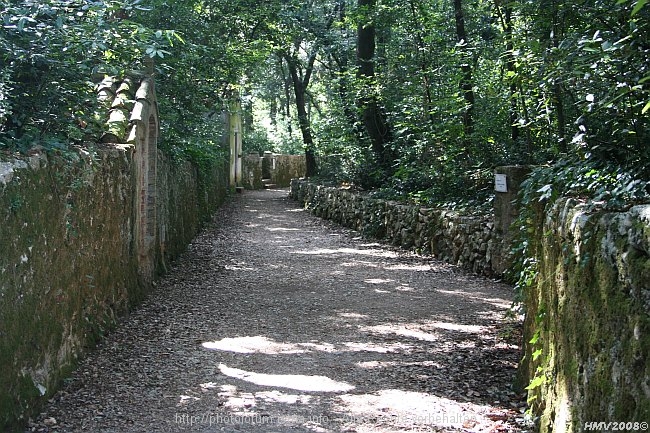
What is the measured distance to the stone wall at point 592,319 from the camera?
2.93 m

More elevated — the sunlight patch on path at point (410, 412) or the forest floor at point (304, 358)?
the forest floor at point (304, 358)

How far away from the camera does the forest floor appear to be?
493 cm

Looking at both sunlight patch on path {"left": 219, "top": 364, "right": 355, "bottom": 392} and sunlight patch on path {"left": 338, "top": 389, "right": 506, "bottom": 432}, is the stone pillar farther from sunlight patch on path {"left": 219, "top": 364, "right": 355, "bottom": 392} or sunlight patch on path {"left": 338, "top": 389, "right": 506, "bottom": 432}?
sunlight patch on path {"left": 338, "top": 389, "right": 506, "bottom": 432}

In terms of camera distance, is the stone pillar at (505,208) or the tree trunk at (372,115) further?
the tree trunk at (372,115)

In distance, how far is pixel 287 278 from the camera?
11031mm

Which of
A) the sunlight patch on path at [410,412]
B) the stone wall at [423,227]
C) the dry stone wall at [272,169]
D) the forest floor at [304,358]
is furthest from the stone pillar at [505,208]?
the dry stone wall at [272,169]

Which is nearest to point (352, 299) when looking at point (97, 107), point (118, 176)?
point (118, 176)

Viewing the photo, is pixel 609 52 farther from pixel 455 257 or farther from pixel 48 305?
pixel 455 257

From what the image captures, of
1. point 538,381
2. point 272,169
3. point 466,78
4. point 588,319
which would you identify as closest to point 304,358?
point 538,381

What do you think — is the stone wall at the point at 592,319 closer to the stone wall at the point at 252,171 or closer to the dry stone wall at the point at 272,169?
the stone wall at the point at 252,171

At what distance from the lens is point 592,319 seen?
349 centimetres

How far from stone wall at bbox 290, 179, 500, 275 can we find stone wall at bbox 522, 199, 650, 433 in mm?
6412

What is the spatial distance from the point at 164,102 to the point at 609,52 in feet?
27.7

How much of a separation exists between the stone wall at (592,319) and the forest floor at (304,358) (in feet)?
2.45
